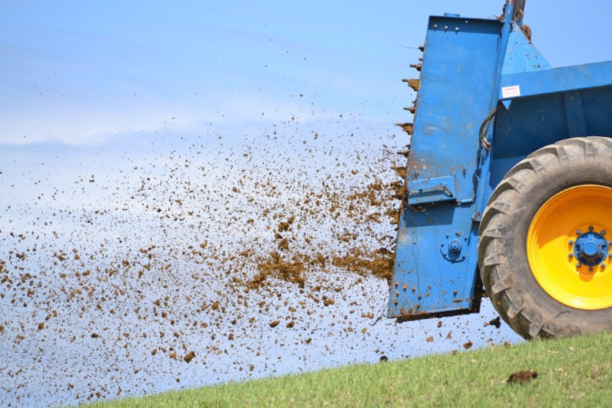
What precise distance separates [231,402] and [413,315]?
2240 millimetres

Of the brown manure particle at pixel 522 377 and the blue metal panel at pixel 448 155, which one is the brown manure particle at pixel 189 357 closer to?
the blue metal panel at pixel 448 155

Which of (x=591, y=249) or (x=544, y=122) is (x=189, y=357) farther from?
(x=544, y=122)

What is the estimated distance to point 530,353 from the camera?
5875 mm

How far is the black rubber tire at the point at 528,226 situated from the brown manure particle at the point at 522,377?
150cm

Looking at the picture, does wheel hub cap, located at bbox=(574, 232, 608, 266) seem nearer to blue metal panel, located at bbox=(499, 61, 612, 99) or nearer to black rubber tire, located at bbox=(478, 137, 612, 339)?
black rubber tire, located at bbox=(478, 137, 612, 339)

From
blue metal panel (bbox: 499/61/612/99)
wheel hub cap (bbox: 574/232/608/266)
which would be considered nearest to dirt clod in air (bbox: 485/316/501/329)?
wheel hub cap (bbox: 574/232/608/266)

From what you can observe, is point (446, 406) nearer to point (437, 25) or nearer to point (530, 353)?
point (530, 353)

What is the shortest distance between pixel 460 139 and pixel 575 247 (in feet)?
4.54

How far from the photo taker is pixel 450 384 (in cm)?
527

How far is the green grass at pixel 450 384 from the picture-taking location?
4.88 metres

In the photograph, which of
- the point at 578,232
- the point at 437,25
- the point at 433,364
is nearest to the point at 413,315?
the point at 433,364

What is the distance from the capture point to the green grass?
192 inches

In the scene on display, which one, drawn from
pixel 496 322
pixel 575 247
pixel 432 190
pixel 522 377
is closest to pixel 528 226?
pixel 575 247

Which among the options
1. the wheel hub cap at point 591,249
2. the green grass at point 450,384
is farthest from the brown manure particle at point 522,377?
the wheel hub cap at point 591,249
